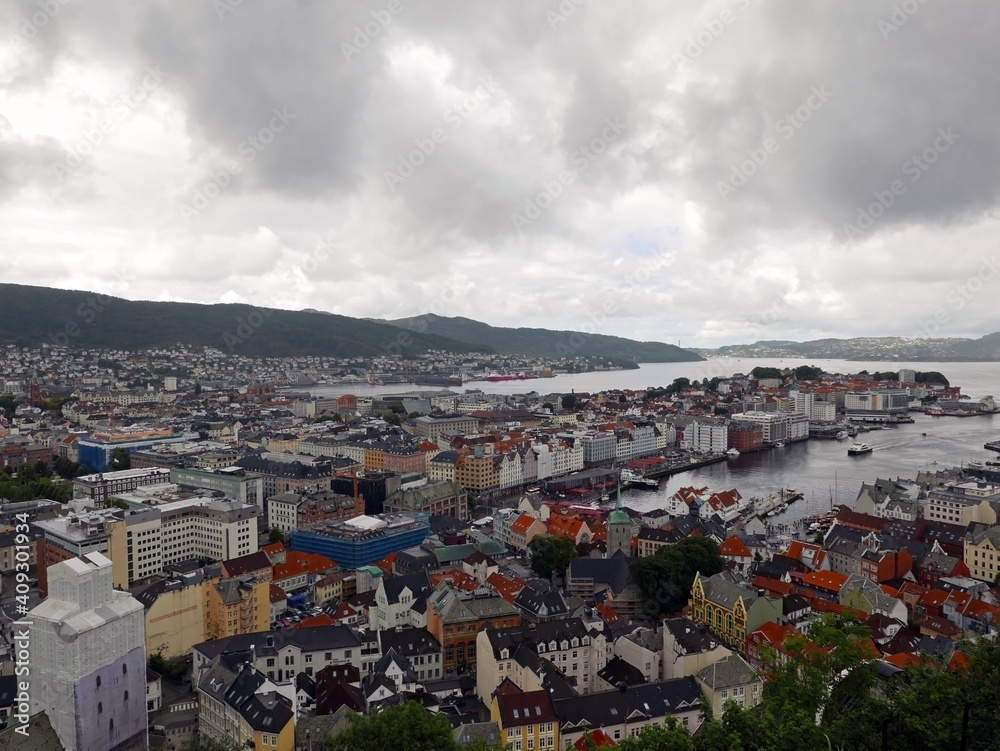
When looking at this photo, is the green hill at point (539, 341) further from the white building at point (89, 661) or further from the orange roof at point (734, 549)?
the white building at point (89, 661)

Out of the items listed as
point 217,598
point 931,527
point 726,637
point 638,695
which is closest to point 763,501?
point 931,527

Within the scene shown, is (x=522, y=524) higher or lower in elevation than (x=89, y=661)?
lower

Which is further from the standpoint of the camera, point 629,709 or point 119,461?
point 119,461

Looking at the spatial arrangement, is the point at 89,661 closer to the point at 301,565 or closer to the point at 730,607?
the point at 301,565

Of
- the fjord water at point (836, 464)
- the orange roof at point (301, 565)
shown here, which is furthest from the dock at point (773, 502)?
the orange roof at point (301, 565)

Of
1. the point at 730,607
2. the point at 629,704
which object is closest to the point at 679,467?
the point at 730,607

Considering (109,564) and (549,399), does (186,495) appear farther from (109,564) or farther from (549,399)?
(549,399)

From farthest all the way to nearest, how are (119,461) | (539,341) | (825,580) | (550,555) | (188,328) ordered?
(539,341)
(188,328)
(119,461)
(550,555)
(825,580)
